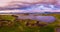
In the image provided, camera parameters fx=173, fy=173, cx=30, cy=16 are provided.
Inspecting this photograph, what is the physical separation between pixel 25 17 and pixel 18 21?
0.18ft

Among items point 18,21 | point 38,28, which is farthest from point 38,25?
point 18,21

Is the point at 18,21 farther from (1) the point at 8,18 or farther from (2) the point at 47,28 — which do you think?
(2) the point at 47,28

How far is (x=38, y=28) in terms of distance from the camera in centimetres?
119

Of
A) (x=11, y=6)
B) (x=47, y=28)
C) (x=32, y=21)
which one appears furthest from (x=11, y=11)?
(x=47, y=28)

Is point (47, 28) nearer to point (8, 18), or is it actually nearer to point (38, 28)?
point (38, 28)

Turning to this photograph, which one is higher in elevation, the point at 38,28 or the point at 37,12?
the point at 37,12

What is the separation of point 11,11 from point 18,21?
84 millimetres

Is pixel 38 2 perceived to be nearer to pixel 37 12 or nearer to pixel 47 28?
pixel 37 12

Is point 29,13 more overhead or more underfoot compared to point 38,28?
more overhead

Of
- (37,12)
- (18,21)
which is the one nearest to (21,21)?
(18,21)

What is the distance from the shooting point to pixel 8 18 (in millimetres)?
1193

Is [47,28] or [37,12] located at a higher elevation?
[37,12]

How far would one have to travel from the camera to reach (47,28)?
1188mm

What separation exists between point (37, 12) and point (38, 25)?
0.30 ft
